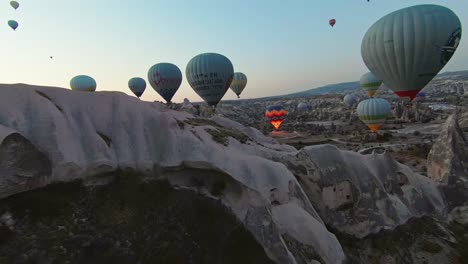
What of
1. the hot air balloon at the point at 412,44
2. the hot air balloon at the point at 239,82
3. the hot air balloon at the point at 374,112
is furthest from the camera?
the hot air balloon at the point at 239,82

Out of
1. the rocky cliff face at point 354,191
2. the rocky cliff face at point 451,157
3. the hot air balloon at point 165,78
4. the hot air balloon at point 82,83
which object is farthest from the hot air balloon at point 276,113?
the rocky cliff face at point 354,191

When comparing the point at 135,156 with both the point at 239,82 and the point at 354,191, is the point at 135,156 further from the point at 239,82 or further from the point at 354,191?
the point at 239,82

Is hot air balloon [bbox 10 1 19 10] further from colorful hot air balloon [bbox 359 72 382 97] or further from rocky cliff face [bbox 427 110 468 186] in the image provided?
colorful hot air balloon [bbox 359 72 382 97]

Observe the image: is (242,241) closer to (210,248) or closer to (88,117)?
(210,248)

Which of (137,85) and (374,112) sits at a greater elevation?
(137,85)

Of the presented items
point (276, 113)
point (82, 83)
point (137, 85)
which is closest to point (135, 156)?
point (137, 85)

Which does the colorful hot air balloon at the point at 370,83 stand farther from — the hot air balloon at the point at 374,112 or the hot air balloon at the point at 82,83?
the hot air balloon at the point at 82,83

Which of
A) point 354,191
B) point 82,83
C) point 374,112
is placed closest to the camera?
point 354,191
